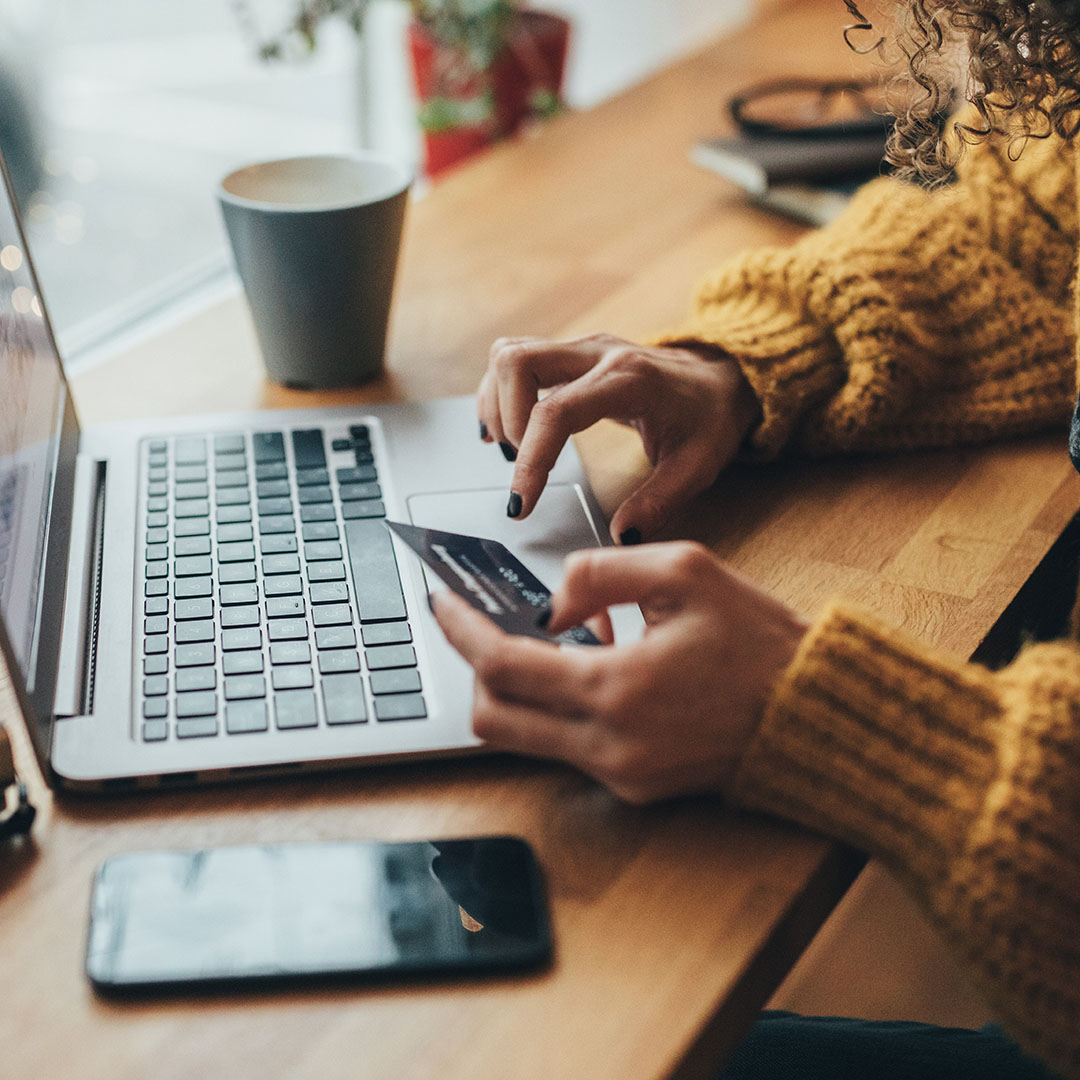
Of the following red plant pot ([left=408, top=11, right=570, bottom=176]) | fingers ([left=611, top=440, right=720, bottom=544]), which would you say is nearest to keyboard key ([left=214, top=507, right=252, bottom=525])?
fingers ([left=611, top=440, right=720, bottom=544])

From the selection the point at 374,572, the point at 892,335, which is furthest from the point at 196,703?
the point at 892,335

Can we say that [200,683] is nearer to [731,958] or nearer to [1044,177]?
[731,958]

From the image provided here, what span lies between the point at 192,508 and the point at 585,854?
1.03 ft

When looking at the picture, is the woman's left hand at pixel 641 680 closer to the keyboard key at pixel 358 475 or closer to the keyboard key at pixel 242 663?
the keyboard key at pixel 242 663

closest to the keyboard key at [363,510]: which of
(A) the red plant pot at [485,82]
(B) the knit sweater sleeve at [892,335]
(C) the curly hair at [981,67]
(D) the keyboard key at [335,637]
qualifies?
(D) the keyboard key at [335,637]

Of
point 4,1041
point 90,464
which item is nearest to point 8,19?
point 90,464

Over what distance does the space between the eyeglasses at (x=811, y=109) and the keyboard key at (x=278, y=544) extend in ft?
2.23

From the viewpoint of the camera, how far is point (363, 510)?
2.08ft

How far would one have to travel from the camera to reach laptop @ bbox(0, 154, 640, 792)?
478 millimetres

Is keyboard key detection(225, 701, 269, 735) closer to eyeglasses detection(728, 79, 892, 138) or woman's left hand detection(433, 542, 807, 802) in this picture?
woman's left hand detection(433, 542, 807, 802)

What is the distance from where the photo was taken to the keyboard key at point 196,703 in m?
0.49

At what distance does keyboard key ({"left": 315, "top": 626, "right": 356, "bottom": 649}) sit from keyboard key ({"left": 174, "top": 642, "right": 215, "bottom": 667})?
0.05 metres

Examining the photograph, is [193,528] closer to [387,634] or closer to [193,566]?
[193,566]

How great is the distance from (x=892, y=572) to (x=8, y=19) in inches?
43.4
